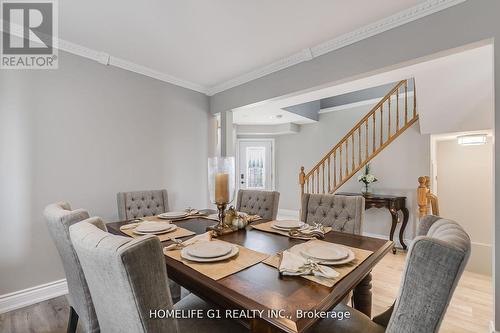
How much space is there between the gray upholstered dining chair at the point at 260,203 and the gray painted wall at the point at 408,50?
1.23 metres

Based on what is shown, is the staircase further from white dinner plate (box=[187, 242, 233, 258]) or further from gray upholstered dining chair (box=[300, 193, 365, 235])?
white dinner plate (box=[187, 242, 233, 258])

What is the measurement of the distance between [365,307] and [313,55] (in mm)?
2280

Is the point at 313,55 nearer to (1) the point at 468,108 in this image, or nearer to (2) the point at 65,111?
(1) the point at 468,108

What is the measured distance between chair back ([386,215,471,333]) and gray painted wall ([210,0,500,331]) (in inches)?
55.3

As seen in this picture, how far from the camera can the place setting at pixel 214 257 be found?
104cm

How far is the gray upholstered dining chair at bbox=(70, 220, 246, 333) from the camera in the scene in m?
0.69

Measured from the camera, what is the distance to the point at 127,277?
2.23ft

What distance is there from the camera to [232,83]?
3.29 meters

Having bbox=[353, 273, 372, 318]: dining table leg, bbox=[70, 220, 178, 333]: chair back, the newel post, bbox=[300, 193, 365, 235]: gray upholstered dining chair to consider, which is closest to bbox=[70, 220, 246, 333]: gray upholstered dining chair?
bbox=[70, 220, 178, 333]: chair back

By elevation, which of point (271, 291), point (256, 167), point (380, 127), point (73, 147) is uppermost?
point (380, 127)

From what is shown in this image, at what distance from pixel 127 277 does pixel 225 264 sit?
1.62ft

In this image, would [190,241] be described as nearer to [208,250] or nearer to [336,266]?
[208,250]

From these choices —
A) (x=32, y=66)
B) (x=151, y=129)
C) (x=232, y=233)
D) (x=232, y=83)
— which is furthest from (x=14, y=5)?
(x=232, y=233)

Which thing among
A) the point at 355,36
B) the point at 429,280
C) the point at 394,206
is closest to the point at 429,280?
the point at 429,280
